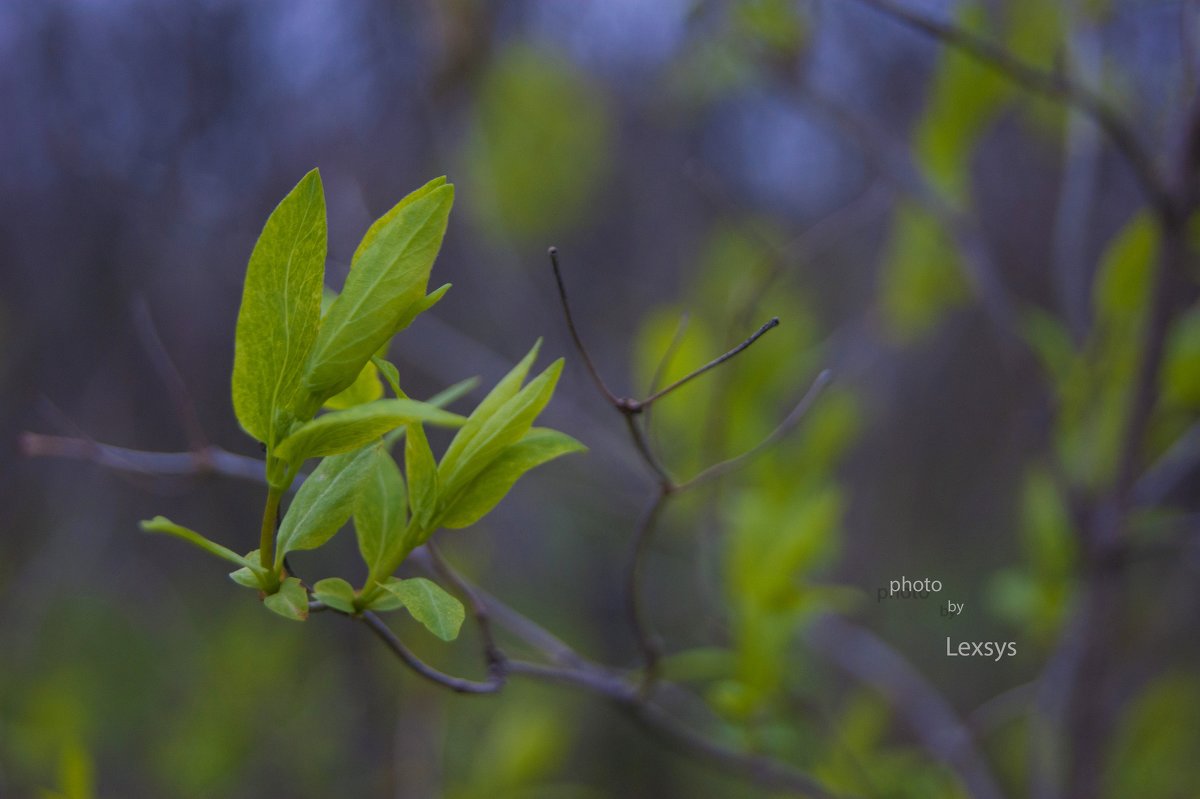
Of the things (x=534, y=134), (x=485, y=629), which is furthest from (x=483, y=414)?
(x=534, y=134)

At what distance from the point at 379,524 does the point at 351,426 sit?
70mm

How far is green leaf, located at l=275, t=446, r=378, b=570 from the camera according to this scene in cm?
36

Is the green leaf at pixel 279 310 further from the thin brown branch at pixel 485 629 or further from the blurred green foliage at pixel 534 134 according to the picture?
the blurred green foliage at pixel 534 134

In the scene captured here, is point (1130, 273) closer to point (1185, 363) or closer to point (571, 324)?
point (1185, 363)

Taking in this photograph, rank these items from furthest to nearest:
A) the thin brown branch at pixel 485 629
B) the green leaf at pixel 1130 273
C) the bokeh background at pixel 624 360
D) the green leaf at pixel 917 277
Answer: the green leaf at pixel 917 277
the bokeh background at pixel 624 360
the green leaf at pixel 1130 273
the thin brown branch at pixel 485 629

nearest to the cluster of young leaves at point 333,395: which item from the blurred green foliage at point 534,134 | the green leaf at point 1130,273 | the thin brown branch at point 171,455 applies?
the thin brown branch at point 171,455

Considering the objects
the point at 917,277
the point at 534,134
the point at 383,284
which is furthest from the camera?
the point at 534,134

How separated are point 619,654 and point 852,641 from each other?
97cm

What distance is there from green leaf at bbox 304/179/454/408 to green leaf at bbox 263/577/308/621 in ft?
0.29

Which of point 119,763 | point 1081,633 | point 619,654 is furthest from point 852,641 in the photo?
point 119,763

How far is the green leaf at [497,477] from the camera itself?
1.28ft

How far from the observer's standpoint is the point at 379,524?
0.39m

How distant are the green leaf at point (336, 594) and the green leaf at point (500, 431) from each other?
59mm

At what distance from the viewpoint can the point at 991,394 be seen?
10.2 feet
